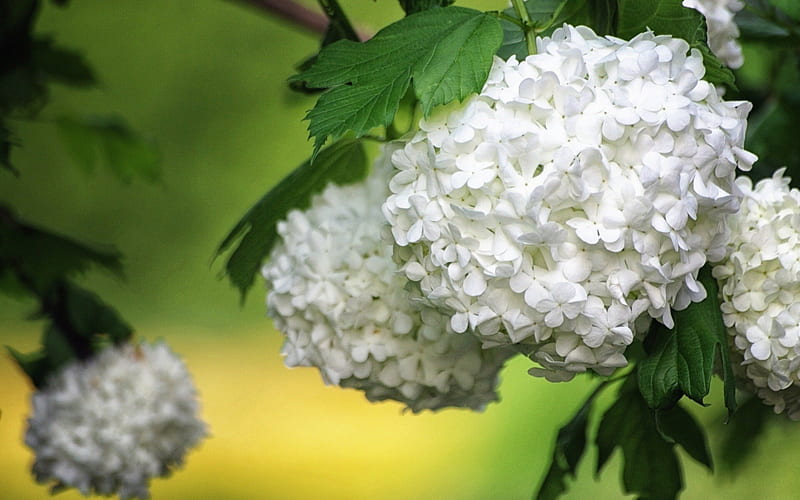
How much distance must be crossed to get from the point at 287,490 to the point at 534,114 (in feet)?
10.9

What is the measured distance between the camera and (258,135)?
4.56 meters

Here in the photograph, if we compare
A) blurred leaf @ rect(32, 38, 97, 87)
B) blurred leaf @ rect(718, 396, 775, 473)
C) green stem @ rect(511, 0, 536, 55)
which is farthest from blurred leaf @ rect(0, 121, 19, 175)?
blurred leaf @ rect(718, 396, 775, 473)

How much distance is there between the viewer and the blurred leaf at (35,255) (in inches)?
50.6

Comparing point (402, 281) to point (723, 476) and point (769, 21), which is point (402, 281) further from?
point (723, 476)

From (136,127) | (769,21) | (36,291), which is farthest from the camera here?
(136,127)

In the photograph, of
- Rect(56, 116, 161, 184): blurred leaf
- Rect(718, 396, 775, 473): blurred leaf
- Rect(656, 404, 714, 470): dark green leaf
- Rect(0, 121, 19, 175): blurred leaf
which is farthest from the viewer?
Rect(56, 116, 161, 184): blurred leaf

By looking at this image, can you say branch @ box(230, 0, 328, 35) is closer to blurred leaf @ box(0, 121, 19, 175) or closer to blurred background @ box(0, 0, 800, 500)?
blurred leaf @ box(0, 121, 19, 175)

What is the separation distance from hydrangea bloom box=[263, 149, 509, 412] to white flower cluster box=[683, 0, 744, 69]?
0.97 feet

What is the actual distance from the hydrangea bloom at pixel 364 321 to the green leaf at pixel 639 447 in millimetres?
120

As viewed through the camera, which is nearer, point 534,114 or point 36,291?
point 534,114

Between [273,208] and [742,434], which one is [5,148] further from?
[742,434]

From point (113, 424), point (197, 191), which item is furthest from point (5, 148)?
point (197, 191)

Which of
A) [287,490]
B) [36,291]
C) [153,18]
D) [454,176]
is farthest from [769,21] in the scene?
[153,18]

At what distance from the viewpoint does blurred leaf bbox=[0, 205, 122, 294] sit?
1284 mm
